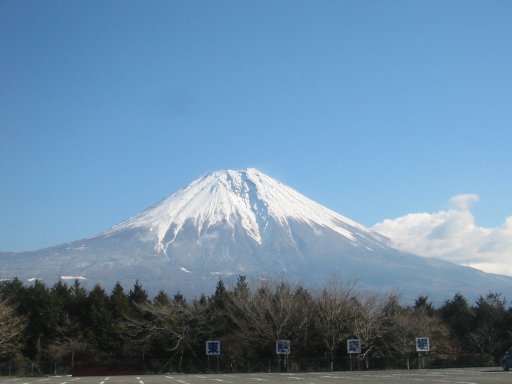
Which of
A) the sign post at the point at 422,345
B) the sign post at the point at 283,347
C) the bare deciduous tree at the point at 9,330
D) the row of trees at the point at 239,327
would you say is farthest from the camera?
the bare deciduous tree at the point at 9,330

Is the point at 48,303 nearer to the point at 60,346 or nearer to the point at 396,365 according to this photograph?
the point at 60,346

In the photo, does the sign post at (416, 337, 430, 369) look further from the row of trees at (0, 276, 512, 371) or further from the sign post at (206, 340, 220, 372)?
the sign post at (206, 340, 220, 372)

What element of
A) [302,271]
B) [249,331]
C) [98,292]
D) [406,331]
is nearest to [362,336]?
[406,331]

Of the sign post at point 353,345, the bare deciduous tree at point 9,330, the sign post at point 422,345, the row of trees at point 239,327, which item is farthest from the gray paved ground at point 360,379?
the bare deciduous tree at point 9,330

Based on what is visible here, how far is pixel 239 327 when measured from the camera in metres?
61.2

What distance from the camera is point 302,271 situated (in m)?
184

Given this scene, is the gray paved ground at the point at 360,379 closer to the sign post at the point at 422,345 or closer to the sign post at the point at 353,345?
the sign post at the point at 422,345

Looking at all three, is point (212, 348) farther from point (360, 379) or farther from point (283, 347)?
point (360, 379)

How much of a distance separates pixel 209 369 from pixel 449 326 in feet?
82.3

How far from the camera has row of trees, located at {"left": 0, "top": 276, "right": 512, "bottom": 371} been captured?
58062mm

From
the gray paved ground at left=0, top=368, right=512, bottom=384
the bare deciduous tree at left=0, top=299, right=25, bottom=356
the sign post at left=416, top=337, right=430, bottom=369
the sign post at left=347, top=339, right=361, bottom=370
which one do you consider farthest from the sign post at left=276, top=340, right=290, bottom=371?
the bare deciduous tree at left=0, top=299, right=25, bottom=356

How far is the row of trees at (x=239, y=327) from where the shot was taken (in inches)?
2286

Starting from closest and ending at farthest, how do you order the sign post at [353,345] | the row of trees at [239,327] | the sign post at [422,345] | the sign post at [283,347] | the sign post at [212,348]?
the sign post at [422,345] → the sign post at [353,345] → the sign post at [283,347] → the sign post at [212,348] → the row of trees at [239,327]

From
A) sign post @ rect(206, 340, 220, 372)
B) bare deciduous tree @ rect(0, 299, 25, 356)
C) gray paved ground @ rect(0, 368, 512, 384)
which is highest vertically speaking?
bare deciduous tree @ rect(0, 299, 25, 356)
